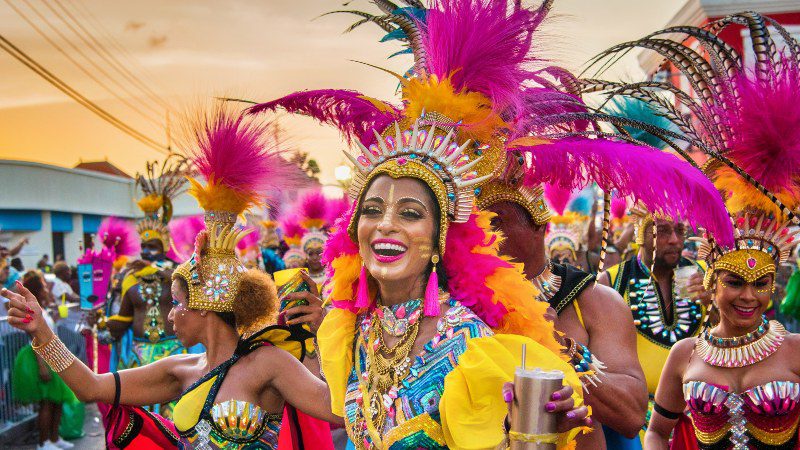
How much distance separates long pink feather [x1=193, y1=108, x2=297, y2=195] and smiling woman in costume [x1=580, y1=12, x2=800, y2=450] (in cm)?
198

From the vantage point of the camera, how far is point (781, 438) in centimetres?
402

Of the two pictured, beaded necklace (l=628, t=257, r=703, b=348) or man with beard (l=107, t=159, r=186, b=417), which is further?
man with beard (l=107, t=159, r=186, b=417)

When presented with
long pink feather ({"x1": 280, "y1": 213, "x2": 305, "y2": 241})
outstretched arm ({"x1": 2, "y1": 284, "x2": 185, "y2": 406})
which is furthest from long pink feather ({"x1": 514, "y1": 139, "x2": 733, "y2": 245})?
long pink feather ({"x1": 280, "y1": 213, "x2": 305, "y2": 241})

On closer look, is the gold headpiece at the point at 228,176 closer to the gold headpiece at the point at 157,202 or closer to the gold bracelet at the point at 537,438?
the gold bracelet at the point at 537,438

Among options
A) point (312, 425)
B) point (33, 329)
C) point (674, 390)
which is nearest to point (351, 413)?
point (312, 425)

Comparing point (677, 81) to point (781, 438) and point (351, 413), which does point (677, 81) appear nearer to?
point (781, 438)

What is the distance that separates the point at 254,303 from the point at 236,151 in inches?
34.6

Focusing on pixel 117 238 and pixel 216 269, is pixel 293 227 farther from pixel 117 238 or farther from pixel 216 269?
pixel 216 269

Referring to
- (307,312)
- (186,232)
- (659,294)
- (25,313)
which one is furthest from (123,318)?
(659,294)

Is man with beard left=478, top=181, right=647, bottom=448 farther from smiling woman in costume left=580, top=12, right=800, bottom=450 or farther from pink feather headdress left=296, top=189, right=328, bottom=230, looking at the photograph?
pink feather headdress left=296, top=189, right=328, bottom=230

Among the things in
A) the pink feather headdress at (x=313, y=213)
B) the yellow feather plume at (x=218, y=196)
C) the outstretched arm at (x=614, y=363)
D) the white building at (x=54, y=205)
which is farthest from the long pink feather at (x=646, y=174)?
the white building at (x=54, y=205)

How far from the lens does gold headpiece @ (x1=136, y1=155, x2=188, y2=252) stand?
9.57 metres

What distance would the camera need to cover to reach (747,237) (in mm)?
4215

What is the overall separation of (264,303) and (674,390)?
231 centimetres
